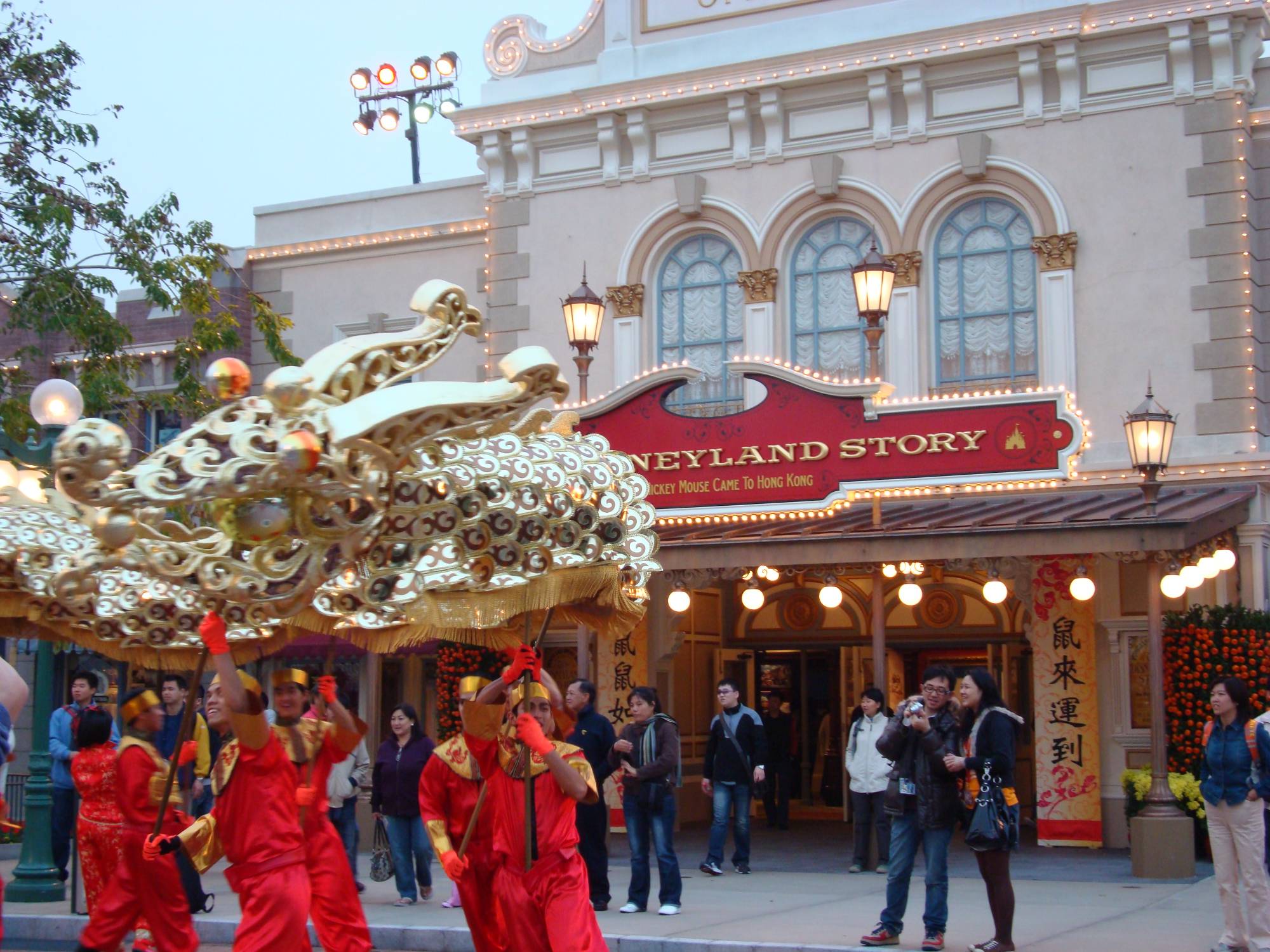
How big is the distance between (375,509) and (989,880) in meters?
4.87

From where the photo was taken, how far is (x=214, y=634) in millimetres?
6984

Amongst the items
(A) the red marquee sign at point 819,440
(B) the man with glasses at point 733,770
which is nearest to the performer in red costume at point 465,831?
(B) the man with glasses at point 733,770

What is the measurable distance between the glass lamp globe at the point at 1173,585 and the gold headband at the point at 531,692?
27.9 feet

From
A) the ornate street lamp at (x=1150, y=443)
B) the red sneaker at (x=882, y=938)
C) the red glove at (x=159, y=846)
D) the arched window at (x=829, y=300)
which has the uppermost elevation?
the arched window at (x=829, y=300)

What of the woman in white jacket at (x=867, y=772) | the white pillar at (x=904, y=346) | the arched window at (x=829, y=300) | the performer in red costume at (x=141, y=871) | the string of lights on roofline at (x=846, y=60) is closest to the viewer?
the performer in red costume at (x=141, y=871)

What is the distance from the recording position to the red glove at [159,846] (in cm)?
780

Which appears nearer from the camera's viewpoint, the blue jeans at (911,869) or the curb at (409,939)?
the blue jeans at (911,869)

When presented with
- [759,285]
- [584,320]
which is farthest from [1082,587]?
[584,320]

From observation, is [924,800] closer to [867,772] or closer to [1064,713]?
[867,772]

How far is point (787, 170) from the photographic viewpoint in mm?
18531

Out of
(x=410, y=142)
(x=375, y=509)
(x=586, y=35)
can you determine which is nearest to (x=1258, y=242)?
(x=586, y=35)

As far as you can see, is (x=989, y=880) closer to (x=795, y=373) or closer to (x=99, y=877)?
(x=99, y=877)

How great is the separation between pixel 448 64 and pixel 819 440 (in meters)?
20.7

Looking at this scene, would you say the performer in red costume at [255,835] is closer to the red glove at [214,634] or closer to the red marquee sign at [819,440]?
the red glove at [214,634]
